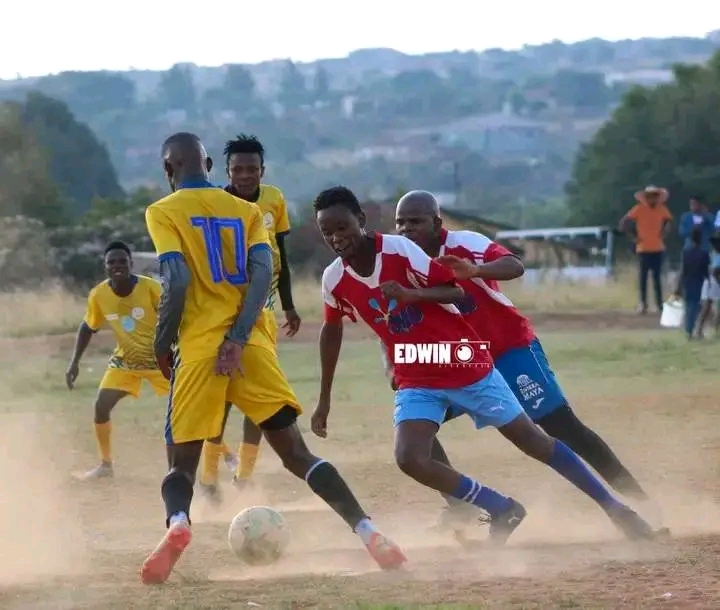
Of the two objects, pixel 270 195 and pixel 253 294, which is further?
pixel 270 195

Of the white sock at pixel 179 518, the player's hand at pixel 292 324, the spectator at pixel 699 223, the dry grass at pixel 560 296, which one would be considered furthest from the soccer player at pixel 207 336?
the dry grass at pixel 560 296

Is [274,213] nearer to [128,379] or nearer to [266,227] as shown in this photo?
[266,227]

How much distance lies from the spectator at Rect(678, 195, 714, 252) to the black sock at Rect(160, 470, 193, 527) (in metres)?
14.6

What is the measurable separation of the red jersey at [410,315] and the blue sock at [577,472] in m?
0.61

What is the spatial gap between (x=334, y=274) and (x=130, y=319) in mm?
4779

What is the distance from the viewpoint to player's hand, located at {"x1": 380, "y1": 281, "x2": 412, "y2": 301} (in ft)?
25.4

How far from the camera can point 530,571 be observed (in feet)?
25.1

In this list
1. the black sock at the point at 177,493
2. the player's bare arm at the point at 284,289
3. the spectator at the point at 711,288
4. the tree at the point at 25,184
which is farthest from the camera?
the tree at the point at 25,184

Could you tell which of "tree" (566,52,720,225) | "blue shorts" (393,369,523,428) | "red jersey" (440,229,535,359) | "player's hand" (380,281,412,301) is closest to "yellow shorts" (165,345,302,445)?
"blue shorts" (393,369,523,428)

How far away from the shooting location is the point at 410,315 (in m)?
7.95

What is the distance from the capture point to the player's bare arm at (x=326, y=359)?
27.3 ft

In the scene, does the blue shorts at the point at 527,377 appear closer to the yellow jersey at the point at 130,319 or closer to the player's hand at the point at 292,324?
the player's hand at the point at 292,324

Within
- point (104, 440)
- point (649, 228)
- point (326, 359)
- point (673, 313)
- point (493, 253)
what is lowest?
point (673, 313)

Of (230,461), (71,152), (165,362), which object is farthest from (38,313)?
(71,152)
